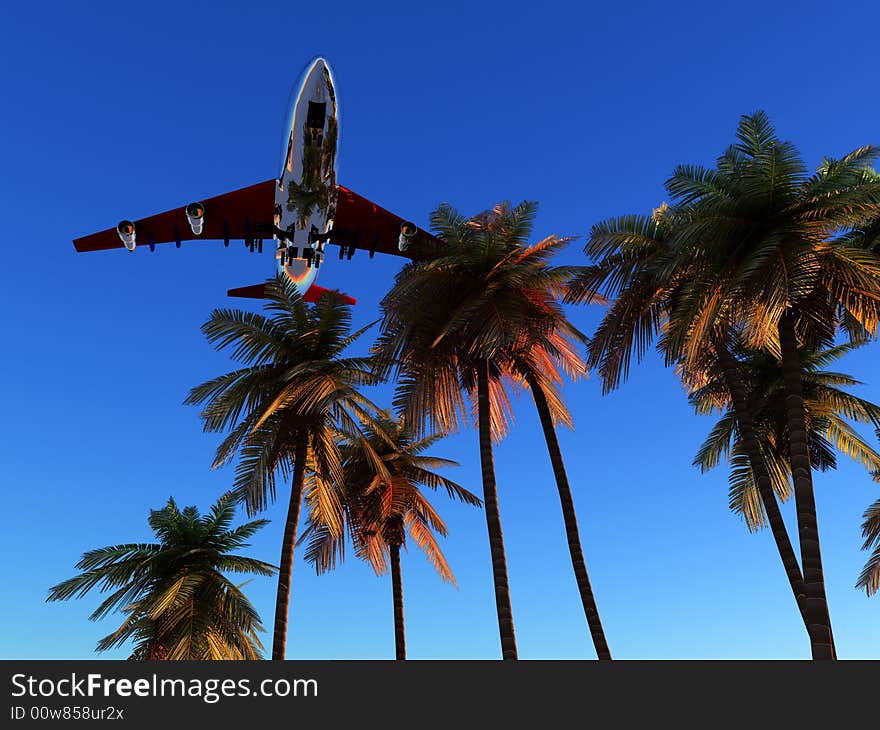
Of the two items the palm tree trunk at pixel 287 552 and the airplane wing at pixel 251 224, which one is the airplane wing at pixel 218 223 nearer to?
the airplane wing at pixel 251 224

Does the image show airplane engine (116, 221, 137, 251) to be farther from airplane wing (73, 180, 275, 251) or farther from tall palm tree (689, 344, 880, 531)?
tall palm tree (689, 344, 880, 531)

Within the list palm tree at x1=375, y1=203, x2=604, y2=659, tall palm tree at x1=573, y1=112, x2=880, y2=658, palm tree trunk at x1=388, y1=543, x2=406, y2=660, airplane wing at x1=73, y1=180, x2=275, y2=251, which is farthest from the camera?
airplane wing at x1=73, y1=180, x2=275, y2=251

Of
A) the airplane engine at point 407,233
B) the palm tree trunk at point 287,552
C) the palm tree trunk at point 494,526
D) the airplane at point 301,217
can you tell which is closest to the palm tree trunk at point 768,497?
the palm tree trunk at point 494,526

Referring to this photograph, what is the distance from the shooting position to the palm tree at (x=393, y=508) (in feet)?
96.9

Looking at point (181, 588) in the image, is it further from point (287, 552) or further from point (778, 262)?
point (778, 262)

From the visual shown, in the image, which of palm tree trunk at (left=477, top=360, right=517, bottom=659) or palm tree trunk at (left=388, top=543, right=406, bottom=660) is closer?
palm tree trunk at (left=477, top=360, right=517, bottom=659)

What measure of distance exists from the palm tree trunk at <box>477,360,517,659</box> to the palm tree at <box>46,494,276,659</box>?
11153 millimetres

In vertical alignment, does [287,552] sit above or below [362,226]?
below

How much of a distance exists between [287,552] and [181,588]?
7.51m

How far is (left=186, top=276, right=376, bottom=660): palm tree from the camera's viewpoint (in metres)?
22.7

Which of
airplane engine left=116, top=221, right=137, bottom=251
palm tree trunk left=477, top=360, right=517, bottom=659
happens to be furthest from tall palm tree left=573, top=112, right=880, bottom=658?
airplane engine left=116, top=221, right=137, bottom=251

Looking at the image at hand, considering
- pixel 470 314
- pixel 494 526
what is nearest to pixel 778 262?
pixel 470 314

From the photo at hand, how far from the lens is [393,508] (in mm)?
29656
